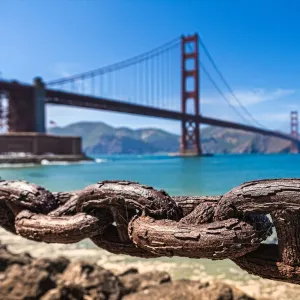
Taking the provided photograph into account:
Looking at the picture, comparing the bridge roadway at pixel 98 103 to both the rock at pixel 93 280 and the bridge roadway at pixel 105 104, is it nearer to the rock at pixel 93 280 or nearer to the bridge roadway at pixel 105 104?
the bridge roadway at pixel 105 104

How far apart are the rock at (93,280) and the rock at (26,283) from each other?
0.11m

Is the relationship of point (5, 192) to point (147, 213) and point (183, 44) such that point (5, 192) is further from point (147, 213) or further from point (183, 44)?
point (183, 44)

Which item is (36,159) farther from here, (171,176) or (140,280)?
(140,280)

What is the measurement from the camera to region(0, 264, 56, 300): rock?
2.10 m

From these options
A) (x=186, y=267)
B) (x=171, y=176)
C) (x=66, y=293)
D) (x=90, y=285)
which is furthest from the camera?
(x=171, y=176)

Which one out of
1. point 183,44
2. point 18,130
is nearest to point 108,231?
point 18,130

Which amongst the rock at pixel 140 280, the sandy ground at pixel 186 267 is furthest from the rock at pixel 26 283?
the sandy ground at pixel 186 267

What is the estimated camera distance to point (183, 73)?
1410 inches

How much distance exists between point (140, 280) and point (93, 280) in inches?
13.1

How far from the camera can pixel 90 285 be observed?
→ 238 centimetres

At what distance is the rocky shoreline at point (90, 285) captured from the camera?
2180 millimetres

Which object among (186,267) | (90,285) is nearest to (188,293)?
(90,285)

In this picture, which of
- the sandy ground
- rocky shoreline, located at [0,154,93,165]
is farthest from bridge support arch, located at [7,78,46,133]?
the sandy ground

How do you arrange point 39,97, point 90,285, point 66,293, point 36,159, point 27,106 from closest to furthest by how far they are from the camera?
1. point 66,293
2. point 90,285
3. point 36,159
4. point 39,97
5. point 27,106
